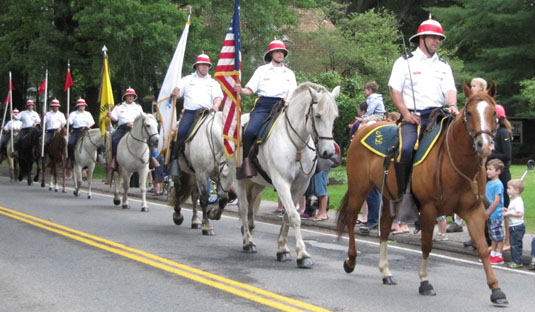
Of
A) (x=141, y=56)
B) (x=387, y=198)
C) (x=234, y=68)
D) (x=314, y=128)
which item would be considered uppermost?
(x=141, y=56)

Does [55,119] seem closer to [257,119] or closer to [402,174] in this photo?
[257,119]

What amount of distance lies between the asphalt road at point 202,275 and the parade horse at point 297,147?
0.53 m

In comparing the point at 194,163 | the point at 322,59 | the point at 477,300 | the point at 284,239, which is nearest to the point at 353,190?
the point at 284,239

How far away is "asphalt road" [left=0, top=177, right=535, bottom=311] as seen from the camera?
26.1 ft

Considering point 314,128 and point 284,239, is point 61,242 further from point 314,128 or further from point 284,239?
point 314,128

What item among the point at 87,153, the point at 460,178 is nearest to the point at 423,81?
the point at 460,178

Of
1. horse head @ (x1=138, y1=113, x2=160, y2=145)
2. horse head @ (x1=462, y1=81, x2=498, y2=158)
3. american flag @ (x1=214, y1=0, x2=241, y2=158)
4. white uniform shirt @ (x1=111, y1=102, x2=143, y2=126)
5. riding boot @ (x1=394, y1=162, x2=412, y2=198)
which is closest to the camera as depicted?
horse head @ (x1=462, y1=81, x2=498, y2=158)

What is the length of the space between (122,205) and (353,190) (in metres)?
9.45

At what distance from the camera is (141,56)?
32750 mm

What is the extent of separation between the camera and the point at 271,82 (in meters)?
11.4

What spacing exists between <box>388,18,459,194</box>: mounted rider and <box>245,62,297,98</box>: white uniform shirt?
99.7 inches

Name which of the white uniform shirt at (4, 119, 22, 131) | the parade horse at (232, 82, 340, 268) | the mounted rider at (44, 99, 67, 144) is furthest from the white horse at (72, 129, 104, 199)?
the parade horse at (232, 82, 340, 268)

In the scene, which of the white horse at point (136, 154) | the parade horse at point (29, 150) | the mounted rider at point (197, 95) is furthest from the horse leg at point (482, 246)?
the parade horse at point (29, 150)

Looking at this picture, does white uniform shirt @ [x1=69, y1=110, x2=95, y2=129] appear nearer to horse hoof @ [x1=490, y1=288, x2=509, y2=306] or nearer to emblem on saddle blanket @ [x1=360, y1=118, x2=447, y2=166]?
emblem on saddle blanket @ [x1=360, y1=118, x2=447, y2=166]
